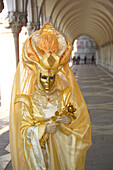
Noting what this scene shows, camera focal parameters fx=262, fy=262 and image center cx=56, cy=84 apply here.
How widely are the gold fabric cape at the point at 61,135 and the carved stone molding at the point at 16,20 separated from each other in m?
6.88

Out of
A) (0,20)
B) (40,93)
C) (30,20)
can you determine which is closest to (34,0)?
(30,20)

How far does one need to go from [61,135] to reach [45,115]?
→ 12.3 inches

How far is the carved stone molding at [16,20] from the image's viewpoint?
9.83m

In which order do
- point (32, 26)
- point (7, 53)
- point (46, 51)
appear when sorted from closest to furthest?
point (46, 51) → point (7, 53) → point (32, 26)

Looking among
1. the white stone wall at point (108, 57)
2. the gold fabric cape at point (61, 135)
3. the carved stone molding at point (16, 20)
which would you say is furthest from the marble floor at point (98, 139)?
the white stone wall at point (108, 57)

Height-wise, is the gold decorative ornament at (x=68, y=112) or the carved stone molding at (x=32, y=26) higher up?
the carved stone molding at (x=32, y=26)

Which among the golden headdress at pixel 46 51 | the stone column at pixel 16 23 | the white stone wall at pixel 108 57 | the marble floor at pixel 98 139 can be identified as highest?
the stone column at pixel 16 23

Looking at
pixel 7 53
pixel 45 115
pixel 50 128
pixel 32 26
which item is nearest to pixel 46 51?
pixel 45 115

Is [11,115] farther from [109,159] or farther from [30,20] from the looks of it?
[30,20]

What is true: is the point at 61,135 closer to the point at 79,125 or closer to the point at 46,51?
the point at 79,125

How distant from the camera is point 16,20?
10008mm

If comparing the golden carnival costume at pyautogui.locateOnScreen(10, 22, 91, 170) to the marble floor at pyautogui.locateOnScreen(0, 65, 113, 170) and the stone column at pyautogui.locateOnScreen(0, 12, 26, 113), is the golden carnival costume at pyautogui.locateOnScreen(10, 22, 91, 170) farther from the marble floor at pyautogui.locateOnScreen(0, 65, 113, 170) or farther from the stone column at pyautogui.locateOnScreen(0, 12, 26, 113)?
the stone column at pyautogui.locateOnScreen(0, 12, 26, 113)

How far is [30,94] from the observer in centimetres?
326

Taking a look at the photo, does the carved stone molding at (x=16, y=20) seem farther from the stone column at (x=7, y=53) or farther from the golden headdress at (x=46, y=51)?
the golden headdress at (x=46, y=51)
